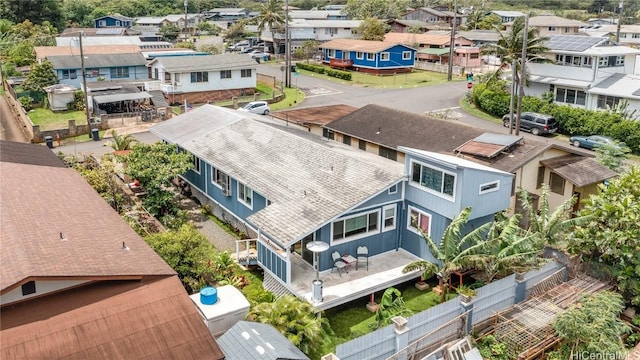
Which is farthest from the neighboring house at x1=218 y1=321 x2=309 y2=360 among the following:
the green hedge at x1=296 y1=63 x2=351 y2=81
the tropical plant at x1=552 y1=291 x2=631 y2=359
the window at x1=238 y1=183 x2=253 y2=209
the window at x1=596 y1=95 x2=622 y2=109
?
the green hedge at x1=296 y1=63 x2=351 y2=81

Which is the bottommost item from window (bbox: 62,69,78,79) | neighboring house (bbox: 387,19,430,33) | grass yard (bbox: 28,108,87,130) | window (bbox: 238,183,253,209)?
grass yard (bbox: 28,108,87,130)

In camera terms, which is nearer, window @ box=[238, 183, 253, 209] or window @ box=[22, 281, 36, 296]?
window @ box=[22, 281, 36, 296]

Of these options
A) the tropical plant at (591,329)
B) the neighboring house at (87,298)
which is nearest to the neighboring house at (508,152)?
the tropical plant at (591,329)

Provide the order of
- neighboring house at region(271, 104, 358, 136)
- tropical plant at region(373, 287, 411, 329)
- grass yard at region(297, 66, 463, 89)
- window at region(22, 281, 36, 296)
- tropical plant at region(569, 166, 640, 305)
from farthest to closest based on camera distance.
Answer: grass yard at region(297, 66, 463, 89), neighboring house at region(271, 104, 358, 136), tropical plant at region(569, 166, 640, 305), tropical plant at region(373, 287, 411, 329), window at region(22, 281, 36, 296)

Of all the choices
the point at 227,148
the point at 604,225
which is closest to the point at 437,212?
the point at 604,225

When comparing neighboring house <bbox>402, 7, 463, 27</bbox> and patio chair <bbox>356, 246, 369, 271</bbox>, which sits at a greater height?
neighboring house <bbox>402, 7, 463, 27</bbox>

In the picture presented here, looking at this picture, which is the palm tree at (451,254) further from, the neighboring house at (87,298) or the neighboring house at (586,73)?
the neighboring house at (586,73)

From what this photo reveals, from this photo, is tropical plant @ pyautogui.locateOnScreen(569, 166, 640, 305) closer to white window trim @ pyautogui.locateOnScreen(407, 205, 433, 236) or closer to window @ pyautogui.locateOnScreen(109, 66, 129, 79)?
white window trim @ pyautogui.locateOnScreen(407, 205, 433, 236)
